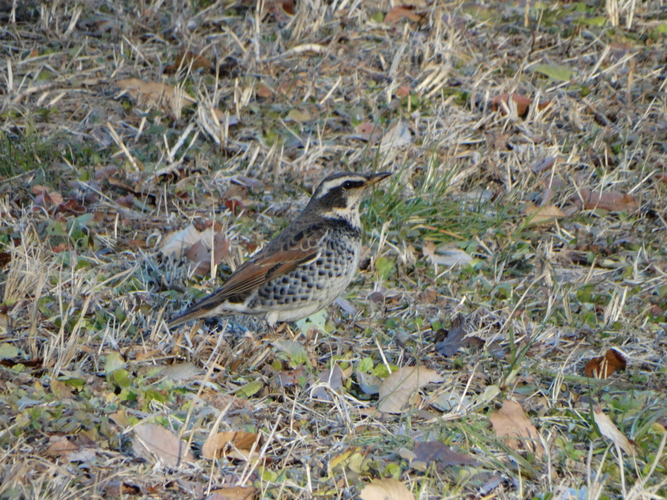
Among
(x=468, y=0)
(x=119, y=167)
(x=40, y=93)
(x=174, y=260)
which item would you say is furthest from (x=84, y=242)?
(x=468, y=0)

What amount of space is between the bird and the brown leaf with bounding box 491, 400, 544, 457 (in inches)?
61.8

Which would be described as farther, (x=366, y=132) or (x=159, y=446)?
(x=366, y=132)

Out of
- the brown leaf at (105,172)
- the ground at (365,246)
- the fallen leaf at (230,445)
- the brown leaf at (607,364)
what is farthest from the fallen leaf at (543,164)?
the fallen leaf at (230,445)

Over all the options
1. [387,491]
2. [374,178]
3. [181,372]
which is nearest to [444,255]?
[374,178]

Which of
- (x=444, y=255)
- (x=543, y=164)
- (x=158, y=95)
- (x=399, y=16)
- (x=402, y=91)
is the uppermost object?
(x=399, y=16)

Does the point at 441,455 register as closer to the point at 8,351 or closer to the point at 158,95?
the point at 8,351

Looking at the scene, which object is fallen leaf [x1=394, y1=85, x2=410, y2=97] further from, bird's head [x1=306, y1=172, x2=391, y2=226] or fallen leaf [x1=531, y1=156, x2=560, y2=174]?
bird's head [x1=306, y1=172, x2=391, y2=226]

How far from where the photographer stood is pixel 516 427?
177 inches

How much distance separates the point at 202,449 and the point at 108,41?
6.34 meters

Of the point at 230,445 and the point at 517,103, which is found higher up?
the point at 517,103

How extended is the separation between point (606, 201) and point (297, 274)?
320 centimetres

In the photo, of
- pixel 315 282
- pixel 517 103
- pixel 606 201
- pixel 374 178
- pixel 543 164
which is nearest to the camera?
pixel 315 282

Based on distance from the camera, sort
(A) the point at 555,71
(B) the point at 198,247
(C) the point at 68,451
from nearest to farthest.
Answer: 1. (C) the point at 68,451
2. (B) the point at 198,247
3. (A) the point at 555,71

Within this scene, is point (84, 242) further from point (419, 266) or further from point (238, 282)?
point (419, 266)
